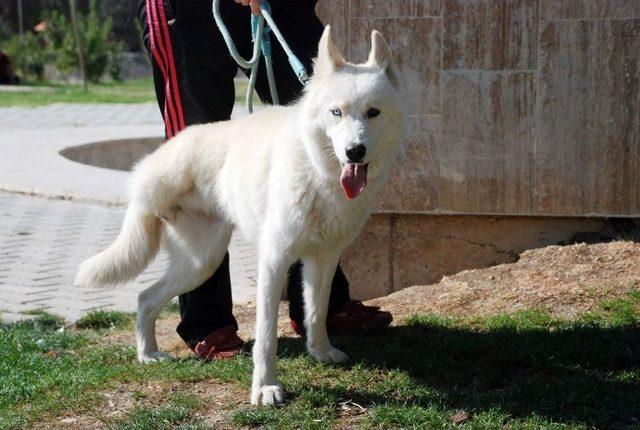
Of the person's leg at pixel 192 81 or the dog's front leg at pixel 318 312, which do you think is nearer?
the dog's front leg at pixel 318 312

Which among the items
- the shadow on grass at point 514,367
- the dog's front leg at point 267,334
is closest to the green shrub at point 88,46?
the shadow on grass at point 514,367

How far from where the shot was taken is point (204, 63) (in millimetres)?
4969

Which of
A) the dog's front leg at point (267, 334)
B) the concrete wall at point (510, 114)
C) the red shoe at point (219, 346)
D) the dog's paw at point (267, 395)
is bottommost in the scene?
the red shoe at point (219, 346)

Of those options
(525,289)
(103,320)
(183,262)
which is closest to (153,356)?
(183,262)

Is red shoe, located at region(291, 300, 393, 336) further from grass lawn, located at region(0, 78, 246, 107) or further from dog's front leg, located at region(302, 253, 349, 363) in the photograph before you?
grass lawn, located at region(0, 78, 246, 107)

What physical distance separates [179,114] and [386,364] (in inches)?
62.2

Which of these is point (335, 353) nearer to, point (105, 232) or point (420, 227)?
point (420, 227)

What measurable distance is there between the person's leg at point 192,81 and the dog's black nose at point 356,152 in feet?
4.15

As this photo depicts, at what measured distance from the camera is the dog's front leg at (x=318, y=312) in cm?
477

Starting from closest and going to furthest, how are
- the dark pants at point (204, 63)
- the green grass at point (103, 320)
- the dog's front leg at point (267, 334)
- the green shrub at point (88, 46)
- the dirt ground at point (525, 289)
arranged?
1. the dog's front leg at point (267, 334)
2. the dark pants at point (204, 63)
3. the dirt ground at point (525, 289)
4. the green grass at point (103, 320)
5. the green shrub at point (88, 46)

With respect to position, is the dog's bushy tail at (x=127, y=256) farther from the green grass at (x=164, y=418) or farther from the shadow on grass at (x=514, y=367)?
the green grass at (x=164, y=418)

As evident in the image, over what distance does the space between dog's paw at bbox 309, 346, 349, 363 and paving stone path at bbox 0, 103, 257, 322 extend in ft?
5.99

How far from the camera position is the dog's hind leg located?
497 centimetres

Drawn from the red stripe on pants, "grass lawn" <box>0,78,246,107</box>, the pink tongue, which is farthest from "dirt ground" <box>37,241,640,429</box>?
"grass lawn" <box>0,78,246,107</box>
